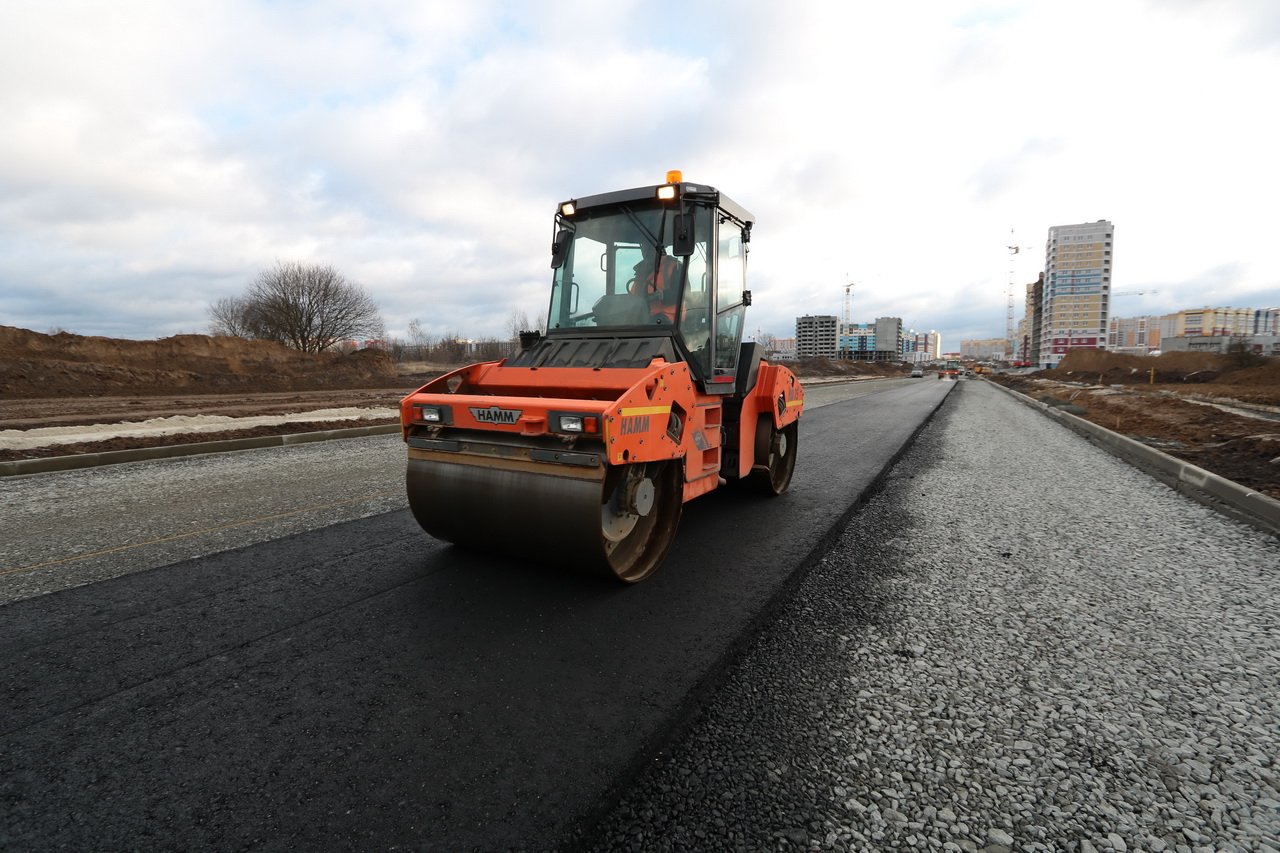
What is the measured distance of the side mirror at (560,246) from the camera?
5.17 m

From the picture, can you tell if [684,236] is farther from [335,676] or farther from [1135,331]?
[1135,331]

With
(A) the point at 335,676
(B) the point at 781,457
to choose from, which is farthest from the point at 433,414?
(B) the point at 781,457

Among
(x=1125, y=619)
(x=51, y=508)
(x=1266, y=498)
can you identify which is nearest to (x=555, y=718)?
(x=1125, y=619)

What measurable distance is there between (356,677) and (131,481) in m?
6.42

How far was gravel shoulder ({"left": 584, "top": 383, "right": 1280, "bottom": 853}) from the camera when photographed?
1.97 meters

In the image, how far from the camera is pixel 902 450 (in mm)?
10062

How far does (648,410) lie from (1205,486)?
7.24m

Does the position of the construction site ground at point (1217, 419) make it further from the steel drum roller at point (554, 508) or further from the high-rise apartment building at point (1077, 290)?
the high-rise apartment building at point (1077, 290)

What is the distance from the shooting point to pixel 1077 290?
104062mm

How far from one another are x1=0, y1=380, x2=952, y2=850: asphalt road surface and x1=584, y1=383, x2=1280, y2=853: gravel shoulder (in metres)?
0.29

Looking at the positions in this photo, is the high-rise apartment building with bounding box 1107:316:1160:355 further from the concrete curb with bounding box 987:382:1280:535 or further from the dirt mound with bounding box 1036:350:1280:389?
the concrete curb with bounding box 987:382:1280:535

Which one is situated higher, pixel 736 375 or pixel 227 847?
pixel 736 375

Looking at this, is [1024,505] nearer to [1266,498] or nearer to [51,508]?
[1266,498]

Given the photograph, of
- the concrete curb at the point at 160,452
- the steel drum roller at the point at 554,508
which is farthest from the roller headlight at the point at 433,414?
the concrete curb at the point at 160,452
